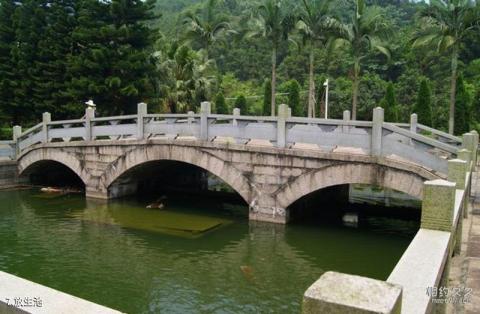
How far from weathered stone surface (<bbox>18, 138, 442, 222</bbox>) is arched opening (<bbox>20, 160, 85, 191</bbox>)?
94.8 inches

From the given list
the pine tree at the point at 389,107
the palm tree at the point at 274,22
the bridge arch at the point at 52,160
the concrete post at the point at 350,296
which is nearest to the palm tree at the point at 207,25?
the palm tree at the point at 274,22

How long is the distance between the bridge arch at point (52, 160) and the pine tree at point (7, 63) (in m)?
6.24

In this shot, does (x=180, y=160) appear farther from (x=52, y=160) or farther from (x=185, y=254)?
(x=52, y=160)

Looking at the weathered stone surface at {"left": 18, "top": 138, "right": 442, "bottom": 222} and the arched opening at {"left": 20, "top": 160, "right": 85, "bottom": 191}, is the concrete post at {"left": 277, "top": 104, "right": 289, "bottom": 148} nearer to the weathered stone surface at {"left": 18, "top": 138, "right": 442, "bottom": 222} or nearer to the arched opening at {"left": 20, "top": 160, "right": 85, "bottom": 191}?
the weathered stone surface at {"left": 18, "top": 138, "right": 442, "bottom": 222}

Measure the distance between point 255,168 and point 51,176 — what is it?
11.5 meters

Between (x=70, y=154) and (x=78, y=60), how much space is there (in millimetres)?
6249

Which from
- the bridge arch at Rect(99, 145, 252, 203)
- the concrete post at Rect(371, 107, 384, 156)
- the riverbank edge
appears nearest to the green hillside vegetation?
the bridge arch at Rect(99, 145, 252, 203)

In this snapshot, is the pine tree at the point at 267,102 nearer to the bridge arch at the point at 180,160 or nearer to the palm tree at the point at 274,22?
the palm tree at the point at 274,22

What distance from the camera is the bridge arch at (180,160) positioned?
13.1 meters

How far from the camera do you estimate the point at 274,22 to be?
85.0ft

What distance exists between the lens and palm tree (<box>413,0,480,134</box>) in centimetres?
2133

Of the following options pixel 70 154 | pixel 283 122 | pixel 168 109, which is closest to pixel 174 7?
pixel 168 109

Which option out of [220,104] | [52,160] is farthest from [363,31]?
[52,160]

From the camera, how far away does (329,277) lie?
99.3 inches
